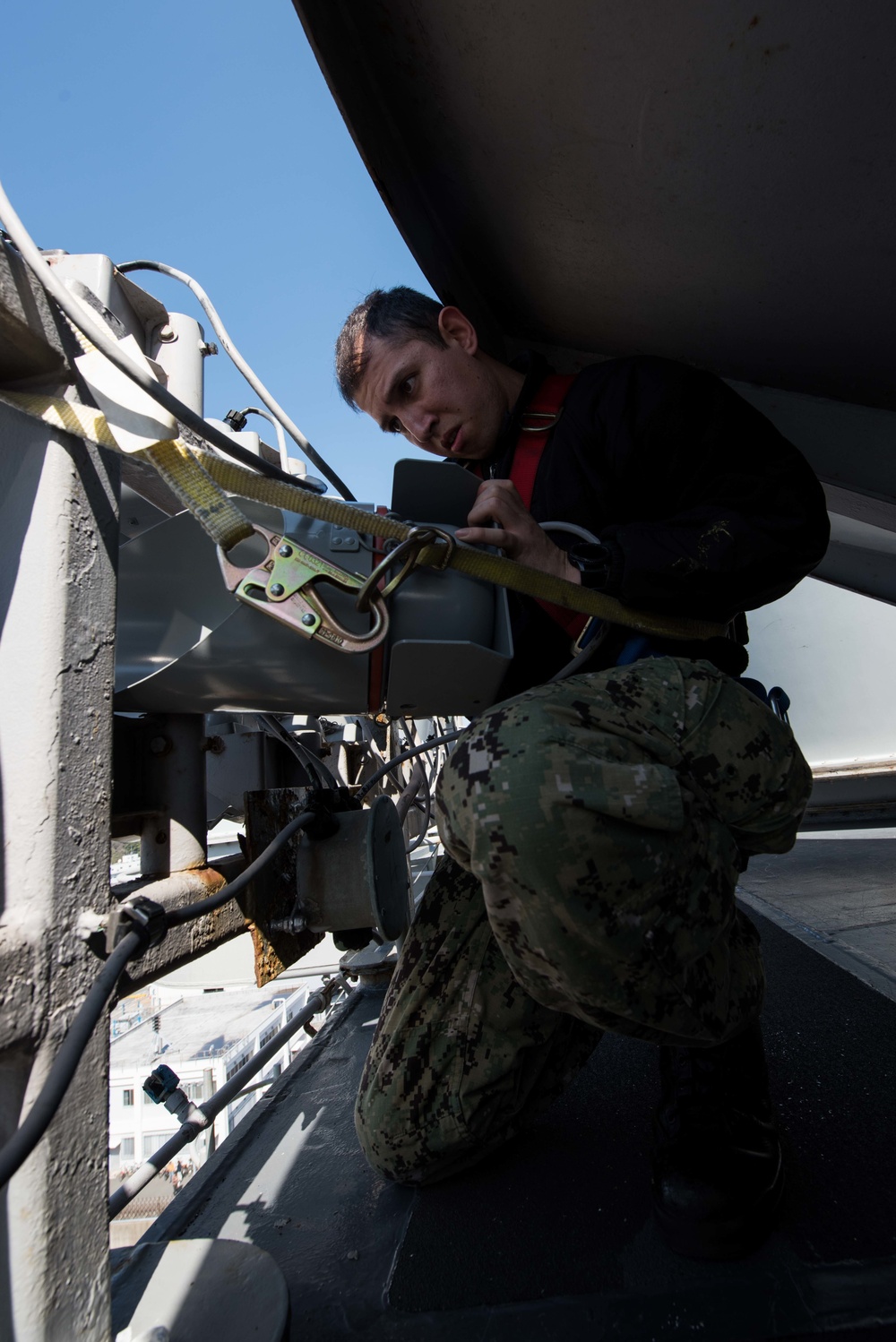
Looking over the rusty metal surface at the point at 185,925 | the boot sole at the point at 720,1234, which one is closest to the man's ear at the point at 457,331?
the rusty metal surface at the point at 185,925

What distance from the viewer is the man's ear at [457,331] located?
4.01 feet

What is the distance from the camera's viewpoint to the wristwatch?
0.91 metres

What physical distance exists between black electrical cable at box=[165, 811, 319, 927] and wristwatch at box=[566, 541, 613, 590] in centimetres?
43

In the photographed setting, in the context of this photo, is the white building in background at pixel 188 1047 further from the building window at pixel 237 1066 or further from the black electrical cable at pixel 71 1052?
the black electrical cable at pixel 71 1052

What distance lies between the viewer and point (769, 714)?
846 millimetres

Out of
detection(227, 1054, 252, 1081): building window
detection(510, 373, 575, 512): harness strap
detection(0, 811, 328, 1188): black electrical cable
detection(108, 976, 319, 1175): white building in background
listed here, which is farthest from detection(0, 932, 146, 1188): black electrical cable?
detection(108, 976, 319, 1175): white building in background

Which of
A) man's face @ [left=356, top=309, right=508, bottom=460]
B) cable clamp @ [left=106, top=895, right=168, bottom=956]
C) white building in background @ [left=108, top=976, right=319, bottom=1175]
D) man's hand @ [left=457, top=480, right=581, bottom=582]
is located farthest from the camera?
white building in background @ [left=108, top=976, right=319, bottom=1175]

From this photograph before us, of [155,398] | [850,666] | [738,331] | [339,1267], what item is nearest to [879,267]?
[738,331]

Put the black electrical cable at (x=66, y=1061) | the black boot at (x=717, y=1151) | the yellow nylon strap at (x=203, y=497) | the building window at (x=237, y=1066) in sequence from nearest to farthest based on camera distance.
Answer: the black electrical cable at (x=66, y=1061) → the yellow nylon strap at (x=203, y=497) → the black boot at (x=717, y=1151) → the building window at (x=237, y=1066)

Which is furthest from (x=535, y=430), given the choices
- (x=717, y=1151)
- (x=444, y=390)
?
(x=717, y=1151)

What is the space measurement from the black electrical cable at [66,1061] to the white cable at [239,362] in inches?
23.6

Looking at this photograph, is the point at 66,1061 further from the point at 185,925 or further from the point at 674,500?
the point at 674,500

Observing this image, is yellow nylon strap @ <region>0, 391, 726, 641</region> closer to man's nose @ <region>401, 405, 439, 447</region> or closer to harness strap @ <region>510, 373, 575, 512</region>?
harness strap @ <region>510, 373, 575, 512</region>

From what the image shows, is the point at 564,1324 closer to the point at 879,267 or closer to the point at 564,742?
the point at 564,742
